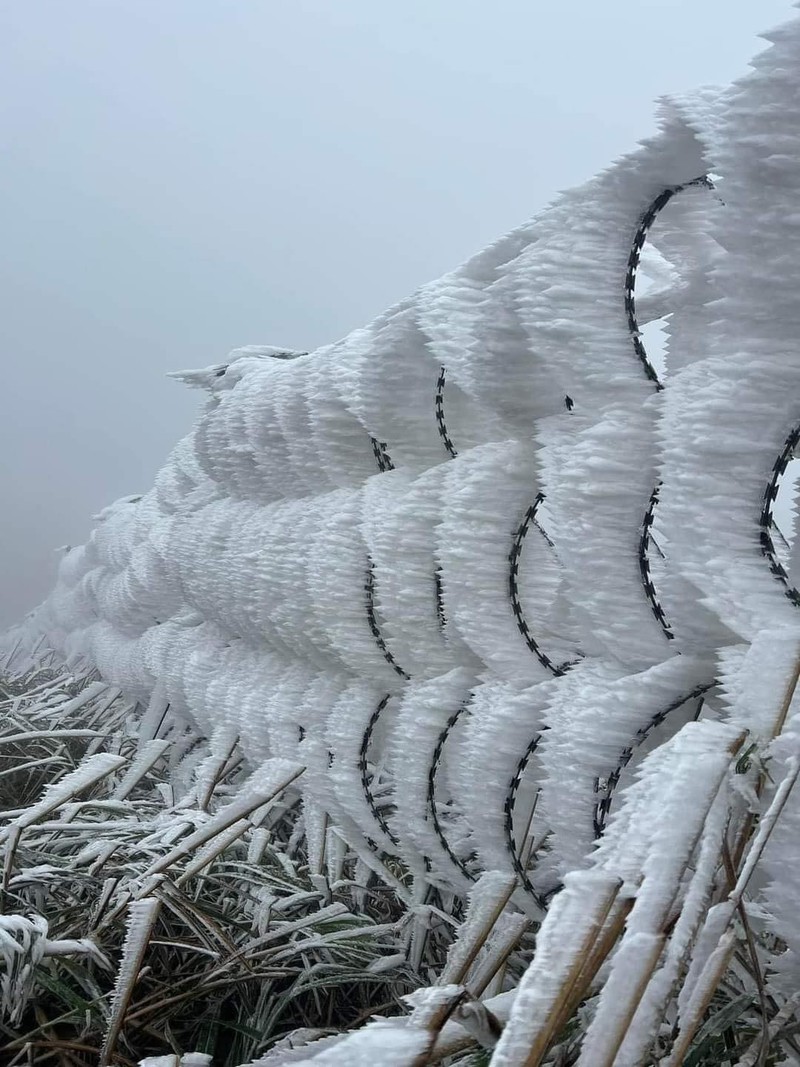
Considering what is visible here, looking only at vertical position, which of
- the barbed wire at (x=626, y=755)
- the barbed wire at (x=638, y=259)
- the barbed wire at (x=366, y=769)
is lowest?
the barbed wire at (x=366, y=769)

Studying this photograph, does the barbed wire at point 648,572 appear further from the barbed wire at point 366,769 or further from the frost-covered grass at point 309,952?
the barbed wire at point 366,769

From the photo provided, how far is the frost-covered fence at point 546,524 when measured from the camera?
1.67 feet

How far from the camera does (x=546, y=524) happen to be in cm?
85

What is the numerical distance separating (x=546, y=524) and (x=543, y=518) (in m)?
0.06

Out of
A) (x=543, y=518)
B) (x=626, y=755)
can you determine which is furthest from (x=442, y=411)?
(x=626, y=755)

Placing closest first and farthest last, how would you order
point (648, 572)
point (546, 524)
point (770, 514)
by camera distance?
point (770, 514) → point (648, 572) → point (546, 524)

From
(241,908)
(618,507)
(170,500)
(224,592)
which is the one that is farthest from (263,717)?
(170,500)

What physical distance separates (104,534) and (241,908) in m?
2.36

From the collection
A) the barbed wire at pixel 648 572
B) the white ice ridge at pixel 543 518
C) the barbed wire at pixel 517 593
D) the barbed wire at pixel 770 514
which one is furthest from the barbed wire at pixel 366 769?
the barbed wire at pixel 770 514

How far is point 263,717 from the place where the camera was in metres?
1.19

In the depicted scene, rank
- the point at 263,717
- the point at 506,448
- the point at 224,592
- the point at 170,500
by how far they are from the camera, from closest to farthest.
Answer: the point at 506,448 → the point at 263,717 → the point at 224,592 → the point at 170,500

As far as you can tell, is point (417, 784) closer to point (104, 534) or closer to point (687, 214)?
point (687, 214)

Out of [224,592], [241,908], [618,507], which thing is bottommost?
[241,908]

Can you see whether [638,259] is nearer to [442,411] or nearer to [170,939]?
[442,411]
